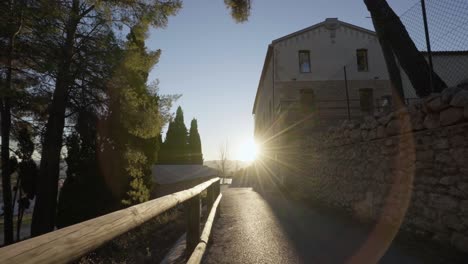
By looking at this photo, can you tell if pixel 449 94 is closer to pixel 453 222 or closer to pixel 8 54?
pixel 453 222

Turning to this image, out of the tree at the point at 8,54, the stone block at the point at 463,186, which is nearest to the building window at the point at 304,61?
the tree at the point at 8,54

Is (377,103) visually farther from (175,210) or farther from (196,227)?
(196,227)

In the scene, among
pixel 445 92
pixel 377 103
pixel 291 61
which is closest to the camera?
pixel 445 92

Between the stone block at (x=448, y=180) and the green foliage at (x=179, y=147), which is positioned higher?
the green foliage at (x=179, y=147)

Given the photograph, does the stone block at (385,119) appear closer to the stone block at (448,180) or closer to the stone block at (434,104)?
the stone block at (434,104)

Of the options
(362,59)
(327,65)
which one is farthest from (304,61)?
(362,59)

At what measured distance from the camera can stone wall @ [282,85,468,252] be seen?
417cm

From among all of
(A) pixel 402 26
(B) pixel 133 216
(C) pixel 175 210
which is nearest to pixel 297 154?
(C) pixel 175 210

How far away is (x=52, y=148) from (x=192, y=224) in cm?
825

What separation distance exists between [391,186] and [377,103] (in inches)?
601

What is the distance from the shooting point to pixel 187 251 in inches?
137

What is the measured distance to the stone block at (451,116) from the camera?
4086mm

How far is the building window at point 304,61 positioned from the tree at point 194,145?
85.9ft

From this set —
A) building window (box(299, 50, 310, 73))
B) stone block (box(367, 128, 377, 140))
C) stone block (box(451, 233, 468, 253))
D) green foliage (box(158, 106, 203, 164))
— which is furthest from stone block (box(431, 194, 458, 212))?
green foliage (box(158, 106, 203, 164))
